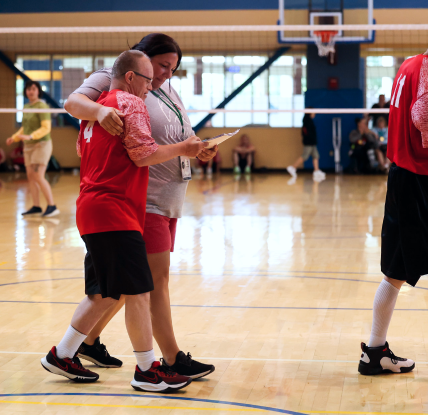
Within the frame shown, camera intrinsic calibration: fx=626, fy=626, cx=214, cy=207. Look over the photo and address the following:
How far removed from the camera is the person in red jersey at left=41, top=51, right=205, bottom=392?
241 cm

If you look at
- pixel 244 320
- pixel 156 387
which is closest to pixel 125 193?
pixel 156 387

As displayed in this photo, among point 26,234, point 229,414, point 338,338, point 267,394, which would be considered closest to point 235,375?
point 267,394

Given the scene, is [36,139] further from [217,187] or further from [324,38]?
[324,38]

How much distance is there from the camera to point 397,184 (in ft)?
8.89

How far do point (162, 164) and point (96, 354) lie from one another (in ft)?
3.07

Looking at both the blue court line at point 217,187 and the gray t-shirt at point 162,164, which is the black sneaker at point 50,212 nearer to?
the blue court line at point 217,187

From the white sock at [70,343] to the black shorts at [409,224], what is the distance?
1387mm

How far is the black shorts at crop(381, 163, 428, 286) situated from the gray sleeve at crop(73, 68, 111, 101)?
1300mm

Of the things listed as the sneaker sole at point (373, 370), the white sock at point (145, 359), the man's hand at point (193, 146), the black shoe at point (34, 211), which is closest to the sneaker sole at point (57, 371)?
the white sock at point (145, 359)

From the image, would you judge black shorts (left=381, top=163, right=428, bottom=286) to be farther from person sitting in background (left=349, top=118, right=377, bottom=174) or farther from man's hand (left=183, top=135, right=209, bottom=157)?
person sitting in background (left=349, top=118, right=377, bottom=174)

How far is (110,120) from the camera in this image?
235cm

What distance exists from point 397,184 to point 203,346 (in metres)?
1.27

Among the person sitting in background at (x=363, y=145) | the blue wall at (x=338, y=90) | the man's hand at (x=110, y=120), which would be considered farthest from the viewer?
the blue wall at (x=338, y=90)

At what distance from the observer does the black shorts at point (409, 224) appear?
8.75 ft
